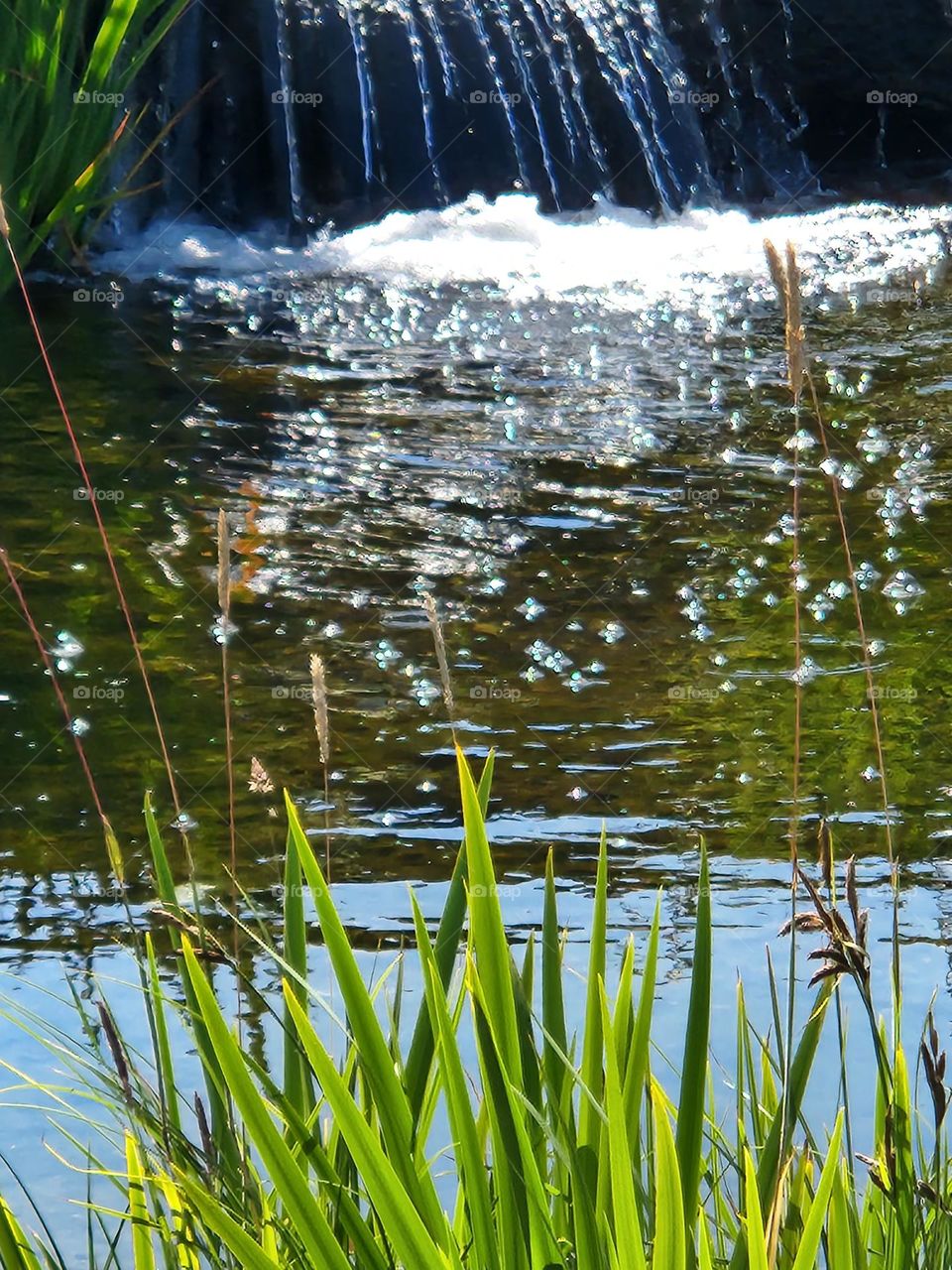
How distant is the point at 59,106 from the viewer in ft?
25.1

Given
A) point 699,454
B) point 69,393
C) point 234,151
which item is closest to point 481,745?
point 699,454

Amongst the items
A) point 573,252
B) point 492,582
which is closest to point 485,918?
point 492,582

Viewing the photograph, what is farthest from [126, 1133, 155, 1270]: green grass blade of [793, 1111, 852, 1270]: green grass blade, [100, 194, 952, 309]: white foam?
[100, 194, 952, 309]: white foam

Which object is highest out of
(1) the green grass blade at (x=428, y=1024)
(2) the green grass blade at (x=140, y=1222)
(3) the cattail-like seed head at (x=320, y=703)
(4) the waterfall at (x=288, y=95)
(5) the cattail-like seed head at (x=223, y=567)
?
(4) the waterfall at (x=288, y=95)

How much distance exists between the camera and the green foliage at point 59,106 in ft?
23.8

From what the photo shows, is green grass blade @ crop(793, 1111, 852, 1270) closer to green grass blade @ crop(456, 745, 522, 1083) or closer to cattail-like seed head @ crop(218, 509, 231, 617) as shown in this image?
green grass blade @ crop(456, 745, 522, 1083)

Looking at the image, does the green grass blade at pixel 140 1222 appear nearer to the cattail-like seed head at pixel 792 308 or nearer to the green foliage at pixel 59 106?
the cattail-like seed head at pixel 792 308

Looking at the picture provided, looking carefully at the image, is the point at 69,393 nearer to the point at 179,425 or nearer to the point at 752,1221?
the point at 179,425

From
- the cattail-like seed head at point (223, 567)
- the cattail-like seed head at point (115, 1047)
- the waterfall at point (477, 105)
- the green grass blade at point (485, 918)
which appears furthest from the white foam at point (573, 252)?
the cattail-like seed head at point (115, 1047)

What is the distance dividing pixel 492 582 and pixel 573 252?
5.13 m

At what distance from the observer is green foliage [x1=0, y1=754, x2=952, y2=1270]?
130 cm

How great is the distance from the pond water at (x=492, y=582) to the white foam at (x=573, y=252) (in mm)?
168

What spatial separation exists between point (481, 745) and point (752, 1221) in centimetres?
250

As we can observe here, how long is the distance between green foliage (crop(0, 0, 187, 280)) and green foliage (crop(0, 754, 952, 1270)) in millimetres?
6109
